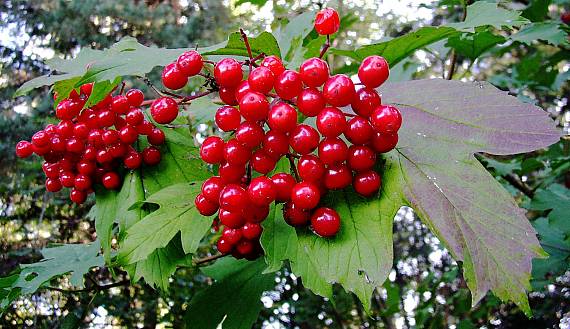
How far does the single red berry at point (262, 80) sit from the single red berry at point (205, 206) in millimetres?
262

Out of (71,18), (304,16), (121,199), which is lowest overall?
(71,18)

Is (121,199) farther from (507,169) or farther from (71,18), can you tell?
(71,18)

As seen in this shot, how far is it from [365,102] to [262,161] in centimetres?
23

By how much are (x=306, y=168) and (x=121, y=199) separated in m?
0.60

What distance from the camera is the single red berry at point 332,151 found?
0.86 meters

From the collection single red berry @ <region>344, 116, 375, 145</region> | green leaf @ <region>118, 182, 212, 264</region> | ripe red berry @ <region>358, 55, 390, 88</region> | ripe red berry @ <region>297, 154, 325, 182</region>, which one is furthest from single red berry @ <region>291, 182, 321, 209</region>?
green leaf @ <region>118, 182, 212, 264</region>

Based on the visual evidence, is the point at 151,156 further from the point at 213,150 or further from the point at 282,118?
the point at 282,118

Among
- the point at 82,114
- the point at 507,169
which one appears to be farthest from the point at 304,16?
the point at 507,169

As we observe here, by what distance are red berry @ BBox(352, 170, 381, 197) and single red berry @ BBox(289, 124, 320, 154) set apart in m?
0.10

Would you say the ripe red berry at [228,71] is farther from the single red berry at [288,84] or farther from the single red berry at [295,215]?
the single red berry at [295,215]

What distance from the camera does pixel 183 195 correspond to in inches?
43.6

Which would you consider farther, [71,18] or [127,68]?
[71,18]

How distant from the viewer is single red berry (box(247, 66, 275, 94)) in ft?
2.90

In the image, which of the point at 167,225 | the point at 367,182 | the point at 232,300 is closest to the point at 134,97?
the point at 167,225
